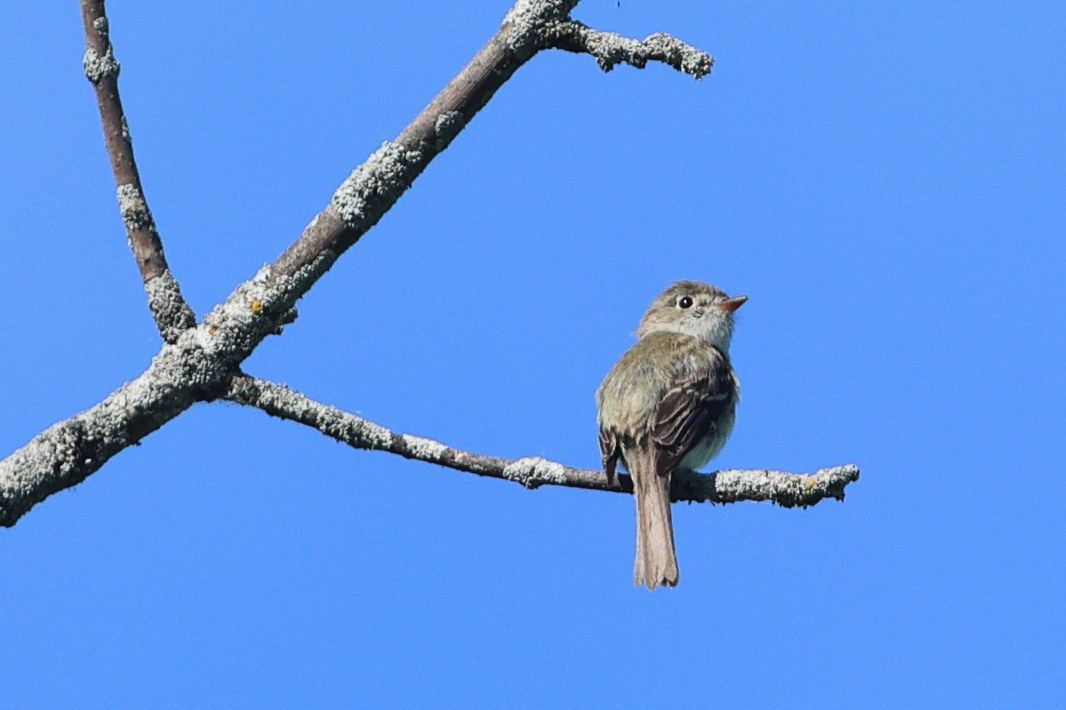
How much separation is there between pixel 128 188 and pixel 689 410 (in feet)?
12.1

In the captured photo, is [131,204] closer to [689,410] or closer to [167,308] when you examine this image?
[167,308]

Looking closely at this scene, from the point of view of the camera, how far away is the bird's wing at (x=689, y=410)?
6.17m

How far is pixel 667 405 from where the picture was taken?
675cm

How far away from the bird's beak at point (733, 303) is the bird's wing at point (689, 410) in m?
0.77

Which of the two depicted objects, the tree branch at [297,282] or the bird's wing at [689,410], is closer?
the tree branch at [297,282]

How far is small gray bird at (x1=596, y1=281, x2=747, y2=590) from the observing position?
5.61 meters

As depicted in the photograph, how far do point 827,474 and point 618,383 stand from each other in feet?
11.4

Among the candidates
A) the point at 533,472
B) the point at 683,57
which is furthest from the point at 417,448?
the point at 683,57

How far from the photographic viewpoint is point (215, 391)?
3953mm

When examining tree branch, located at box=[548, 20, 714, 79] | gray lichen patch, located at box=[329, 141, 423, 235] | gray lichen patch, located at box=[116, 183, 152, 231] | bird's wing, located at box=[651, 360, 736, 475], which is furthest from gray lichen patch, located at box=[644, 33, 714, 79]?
bird's wing, located at box=[651, 360, 736, 475]

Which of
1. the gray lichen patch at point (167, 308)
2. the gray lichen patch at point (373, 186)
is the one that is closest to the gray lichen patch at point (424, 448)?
the gray lichen patch at point (373, 186)

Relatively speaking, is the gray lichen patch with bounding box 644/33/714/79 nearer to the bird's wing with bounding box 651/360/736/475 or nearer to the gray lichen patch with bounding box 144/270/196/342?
the gray lichen patch with bounding box 144/270/196/342

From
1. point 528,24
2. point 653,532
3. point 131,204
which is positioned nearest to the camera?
point 528,24

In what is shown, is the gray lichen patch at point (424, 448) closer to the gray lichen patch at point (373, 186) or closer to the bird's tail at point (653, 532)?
the gray lichen patch at point (373, 186)
